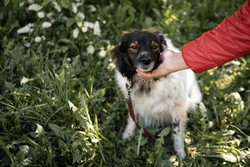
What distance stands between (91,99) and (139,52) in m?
0.86

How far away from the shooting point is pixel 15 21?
3.68 meters

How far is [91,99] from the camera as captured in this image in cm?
272

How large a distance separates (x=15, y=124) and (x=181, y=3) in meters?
4.10

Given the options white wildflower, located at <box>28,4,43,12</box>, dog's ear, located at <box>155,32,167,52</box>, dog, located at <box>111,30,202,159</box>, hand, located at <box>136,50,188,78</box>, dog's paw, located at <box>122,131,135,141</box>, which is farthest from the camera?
white wildflower, located at <box>28,4,43,12</box>

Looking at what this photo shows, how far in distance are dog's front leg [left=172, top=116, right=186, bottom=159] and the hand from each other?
2.70 ft

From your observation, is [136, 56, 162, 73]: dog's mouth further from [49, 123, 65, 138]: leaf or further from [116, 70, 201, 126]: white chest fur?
[49, 123, 65, 138]: leaf

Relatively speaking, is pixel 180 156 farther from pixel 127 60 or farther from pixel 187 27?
pixel 187 27

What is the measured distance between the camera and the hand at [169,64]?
1994 mm

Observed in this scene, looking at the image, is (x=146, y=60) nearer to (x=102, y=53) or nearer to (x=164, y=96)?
(x=164, y=96)

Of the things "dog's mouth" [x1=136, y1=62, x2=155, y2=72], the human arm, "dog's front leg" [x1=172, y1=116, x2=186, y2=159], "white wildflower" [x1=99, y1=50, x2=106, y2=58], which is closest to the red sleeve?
the human arm

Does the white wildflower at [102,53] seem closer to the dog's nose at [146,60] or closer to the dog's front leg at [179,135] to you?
the dog's nose at [146,60]

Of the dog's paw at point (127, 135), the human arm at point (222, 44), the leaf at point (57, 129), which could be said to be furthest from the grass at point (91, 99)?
the human arm at point (222, 44)

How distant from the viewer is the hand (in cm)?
199

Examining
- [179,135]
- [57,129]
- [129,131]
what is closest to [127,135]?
[129,131]
